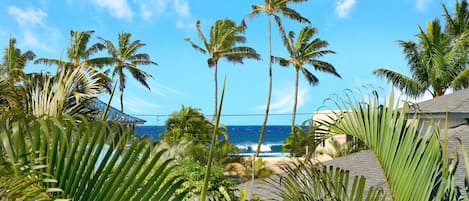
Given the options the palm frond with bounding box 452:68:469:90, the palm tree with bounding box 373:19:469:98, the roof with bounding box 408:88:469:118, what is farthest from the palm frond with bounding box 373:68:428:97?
the roof with bounding box 408:88:469:118

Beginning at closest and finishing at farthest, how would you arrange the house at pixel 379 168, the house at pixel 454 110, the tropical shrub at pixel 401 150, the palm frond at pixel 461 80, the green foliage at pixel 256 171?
the tropical shrub at pixel 401 150, the house at pixel 379 168, the house at pixel 454 110, the palm frond at pixel 461 80, the green foliage at pixel 256 171

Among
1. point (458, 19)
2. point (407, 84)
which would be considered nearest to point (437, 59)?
point (407, 84)

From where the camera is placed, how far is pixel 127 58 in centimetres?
2938

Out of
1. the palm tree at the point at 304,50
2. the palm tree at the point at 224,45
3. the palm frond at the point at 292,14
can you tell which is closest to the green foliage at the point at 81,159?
the palm tree at the point at 224,45

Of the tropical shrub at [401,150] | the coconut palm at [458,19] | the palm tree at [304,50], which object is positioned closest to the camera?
the tropical shrub at [401,150]

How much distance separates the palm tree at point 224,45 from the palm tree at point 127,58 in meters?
4.35

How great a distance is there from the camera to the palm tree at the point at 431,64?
54.7 ft

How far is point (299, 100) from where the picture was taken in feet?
95.1

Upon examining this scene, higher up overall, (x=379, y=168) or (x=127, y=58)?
(x=127, y=58)

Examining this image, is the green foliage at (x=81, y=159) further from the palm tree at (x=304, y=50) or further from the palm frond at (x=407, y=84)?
the palm tree at (x=304, y=50)

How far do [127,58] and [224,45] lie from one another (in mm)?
7436

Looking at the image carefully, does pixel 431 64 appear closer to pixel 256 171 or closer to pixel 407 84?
pixel 407 84

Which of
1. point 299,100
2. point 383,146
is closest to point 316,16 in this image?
point 299,100

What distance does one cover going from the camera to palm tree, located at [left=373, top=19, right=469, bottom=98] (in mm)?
16688
